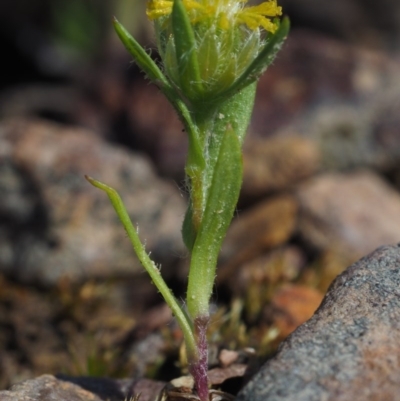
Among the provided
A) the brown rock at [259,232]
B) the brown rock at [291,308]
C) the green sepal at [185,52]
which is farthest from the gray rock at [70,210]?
the green sepal at [185,52]

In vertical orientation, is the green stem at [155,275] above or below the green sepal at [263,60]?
below

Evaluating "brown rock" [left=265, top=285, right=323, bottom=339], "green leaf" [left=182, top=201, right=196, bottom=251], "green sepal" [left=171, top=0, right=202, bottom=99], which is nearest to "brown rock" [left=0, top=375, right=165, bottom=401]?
"green leaf" [left=182, top=201, right=196, bottom=251]

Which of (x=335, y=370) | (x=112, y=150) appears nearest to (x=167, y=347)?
(x=335, y=370)

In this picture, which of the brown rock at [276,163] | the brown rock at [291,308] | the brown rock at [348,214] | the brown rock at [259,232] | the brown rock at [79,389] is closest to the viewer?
the brown rock at [79,389]

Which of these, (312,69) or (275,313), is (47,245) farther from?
(312,69)

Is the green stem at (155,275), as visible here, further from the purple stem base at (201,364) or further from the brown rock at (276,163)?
the brown rock at (276,163)

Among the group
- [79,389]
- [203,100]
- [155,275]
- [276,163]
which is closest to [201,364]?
[155,275]

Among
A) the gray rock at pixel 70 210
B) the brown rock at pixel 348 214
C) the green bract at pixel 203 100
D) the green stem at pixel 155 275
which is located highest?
the green bract at pixel 203 100

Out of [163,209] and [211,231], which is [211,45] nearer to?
[211,231]
